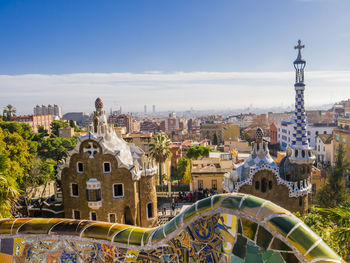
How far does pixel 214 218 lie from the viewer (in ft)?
16.7

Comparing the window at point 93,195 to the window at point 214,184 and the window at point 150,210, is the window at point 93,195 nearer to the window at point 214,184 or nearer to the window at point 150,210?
the window at point 150,210

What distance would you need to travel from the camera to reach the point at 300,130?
18750mm

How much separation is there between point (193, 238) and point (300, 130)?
15753mm

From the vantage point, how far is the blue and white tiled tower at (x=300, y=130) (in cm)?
1839

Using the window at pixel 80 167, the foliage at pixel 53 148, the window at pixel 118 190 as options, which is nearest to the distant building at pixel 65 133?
the foliage at pixel 53 148

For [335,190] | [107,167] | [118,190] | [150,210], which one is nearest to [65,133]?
[150,210]

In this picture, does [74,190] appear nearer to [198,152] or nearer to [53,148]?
[198,152]

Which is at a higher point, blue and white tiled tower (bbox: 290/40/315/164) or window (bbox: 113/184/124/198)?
blue and white tiled tower (bbox: 290/40/315/164)

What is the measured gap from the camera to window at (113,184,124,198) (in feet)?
64.0

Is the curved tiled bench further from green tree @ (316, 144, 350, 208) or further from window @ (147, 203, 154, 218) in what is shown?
green tree @ (316, 144, 350, 208)

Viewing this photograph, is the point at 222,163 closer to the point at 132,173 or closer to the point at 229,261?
the point at 132,173

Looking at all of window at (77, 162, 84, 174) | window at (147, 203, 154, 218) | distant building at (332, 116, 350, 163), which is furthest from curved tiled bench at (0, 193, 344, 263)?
distant building at (332, 116, 350, 163)

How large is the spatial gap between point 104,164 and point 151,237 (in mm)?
14304

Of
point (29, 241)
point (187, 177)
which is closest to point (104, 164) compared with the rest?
point (29, 241)
